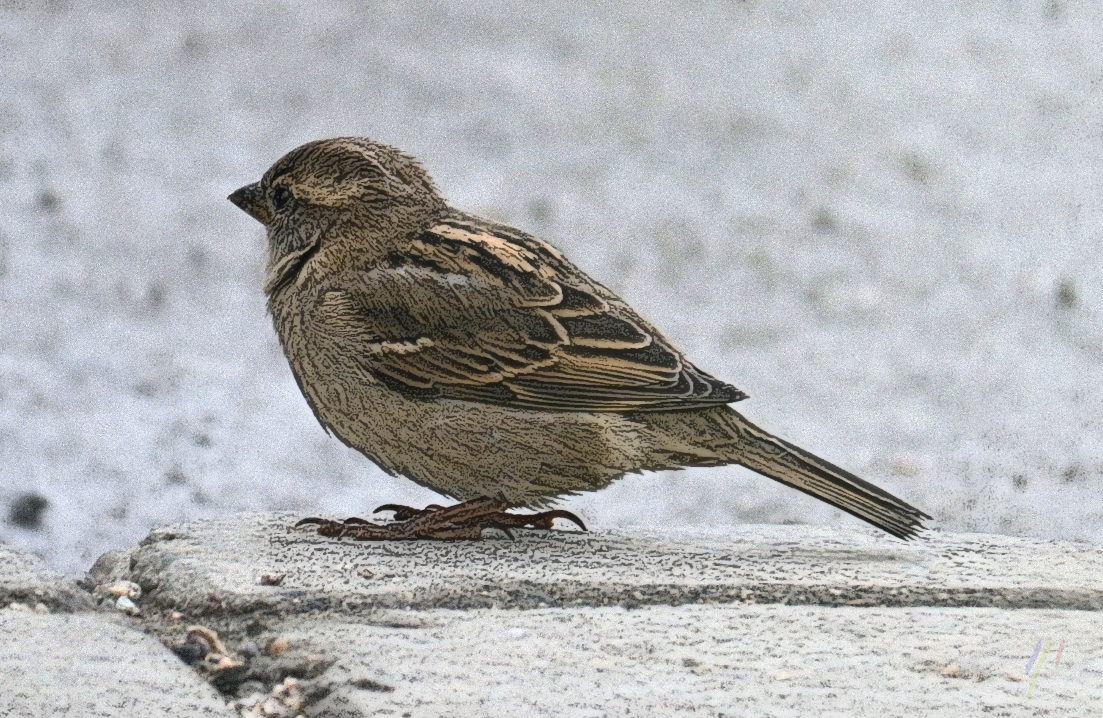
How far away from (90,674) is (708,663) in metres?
0.86

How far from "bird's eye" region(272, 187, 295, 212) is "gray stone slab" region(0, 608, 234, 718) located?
1210 millimetres

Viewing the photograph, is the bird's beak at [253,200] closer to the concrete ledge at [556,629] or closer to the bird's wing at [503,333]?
the bird's wing at [503,333]

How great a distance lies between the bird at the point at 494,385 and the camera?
3236mm

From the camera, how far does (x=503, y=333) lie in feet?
10.7

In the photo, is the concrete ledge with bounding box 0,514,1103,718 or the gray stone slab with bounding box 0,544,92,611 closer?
the concrete ledge with bounding box 0,514,1103,718

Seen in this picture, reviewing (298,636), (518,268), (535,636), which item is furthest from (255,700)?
(518,268)

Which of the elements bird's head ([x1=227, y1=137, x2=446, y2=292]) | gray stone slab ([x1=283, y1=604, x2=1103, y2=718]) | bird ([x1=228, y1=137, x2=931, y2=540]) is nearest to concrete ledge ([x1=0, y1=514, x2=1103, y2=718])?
gray stone slab ([x1=283, y1=604, x2=1103, y2=718])

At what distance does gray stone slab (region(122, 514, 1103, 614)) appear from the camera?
8.78 feet

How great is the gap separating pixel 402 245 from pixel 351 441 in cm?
42

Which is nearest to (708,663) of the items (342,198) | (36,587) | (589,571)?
(589,571)

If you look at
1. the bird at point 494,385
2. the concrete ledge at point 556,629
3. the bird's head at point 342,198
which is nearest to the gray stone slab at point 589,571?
the concrete ledge at point 556,629

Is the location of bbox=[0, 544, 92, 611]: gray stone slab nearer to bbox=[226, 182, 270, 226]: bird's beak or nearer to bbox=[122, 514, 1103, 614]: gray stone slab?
bbox=[122, 514, 1103, 614]: gray stone slab

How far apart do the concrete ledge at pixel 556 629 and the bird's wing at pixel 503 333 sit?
0.99 ft

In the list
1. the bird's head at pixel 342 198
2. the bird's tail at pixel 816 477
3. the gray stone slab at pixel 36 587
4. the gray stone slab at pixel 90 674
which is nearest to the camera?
the gray stone slab at pixel 90 674
